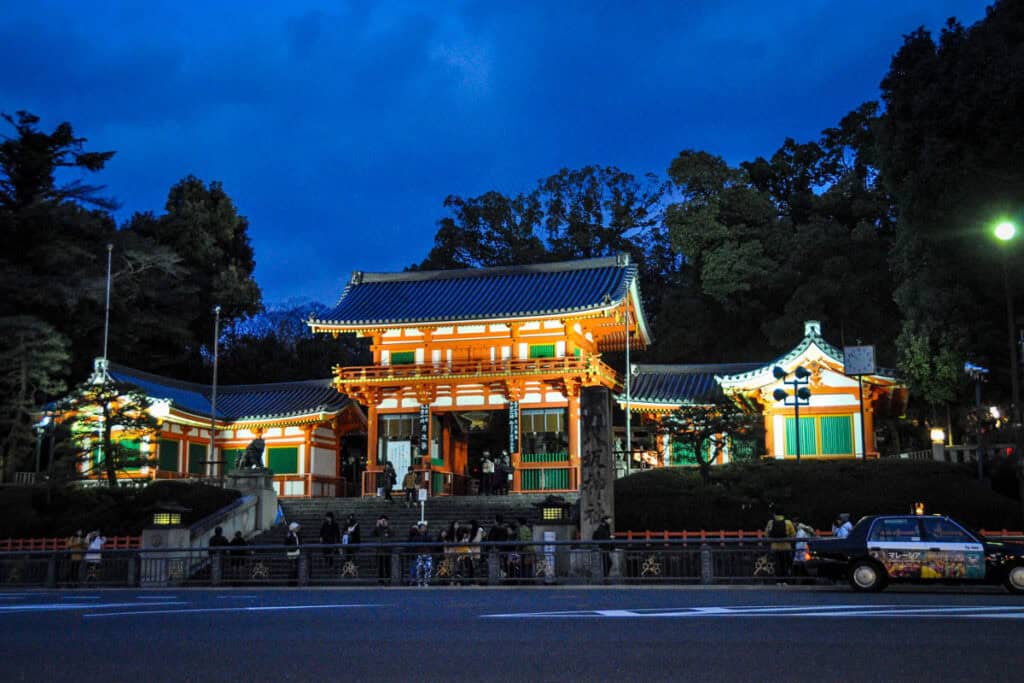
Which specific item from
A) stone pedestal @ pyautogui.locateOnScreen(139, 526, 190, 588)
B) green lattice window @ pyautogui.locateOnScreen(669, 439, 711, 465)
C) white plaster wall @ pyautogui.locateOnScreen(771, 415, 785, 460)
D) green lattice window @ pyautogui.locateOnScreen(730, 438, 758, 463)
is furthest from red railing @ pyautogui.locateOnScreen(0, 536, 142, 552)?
white plaster wall @ pyautogui.locateOnScreen(771, 415, 785, 460)

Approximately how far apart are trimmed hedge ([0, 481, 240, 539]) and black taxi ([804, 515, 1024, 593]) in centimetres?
1998

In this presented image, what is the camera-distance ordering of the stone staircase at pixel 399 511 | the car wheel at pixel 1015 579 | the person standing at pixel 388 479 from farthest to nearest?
the person standing at pixel 388 479, the stone staircase at pixel 399 511, the car wheel at pixel 1015 579

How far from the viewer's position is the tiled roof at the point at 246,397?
43.4 metres

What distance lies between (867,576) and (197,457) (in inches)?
1350

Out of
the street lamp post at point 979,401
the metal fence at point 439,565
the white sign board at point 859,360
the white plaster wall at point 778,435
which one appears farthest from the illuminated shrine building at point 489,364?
the metal fence at point 439,565

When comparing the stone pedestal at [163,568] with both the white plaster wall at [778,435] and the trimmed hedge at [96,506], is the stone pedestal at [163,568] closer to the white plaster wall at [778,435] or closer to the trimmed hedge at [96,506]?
the trimmed hedge at [96,506]

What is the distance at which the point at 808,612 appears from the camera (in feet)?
36.8

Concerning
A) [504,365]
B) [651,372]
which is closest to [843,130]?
[651,372]

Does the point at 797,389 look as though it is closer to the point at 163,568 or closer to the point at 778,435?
the point at 778,435

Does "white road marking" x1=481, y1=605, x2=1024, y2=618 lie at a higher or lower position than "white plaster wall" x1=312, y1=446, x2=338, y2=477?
lower

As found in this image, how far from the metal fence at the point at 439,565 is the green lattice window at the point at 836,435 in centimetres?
1821

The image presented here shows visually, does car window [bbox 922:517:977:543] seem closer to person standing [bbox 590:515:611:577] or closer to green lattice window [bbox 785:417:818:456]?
person standing [bbox 590:515:611:577]

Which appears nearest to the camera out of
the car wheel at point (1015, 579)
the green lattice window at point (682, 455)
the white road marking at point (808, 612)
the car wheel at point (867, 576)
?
the white road marking at point (808, 612)

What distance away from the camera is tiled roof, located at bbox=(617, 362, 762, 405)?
40.8 m
